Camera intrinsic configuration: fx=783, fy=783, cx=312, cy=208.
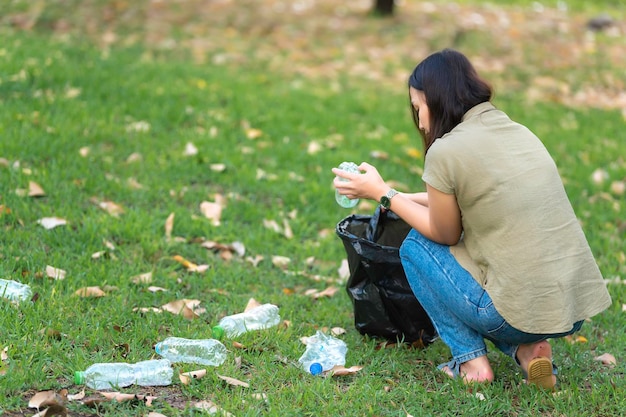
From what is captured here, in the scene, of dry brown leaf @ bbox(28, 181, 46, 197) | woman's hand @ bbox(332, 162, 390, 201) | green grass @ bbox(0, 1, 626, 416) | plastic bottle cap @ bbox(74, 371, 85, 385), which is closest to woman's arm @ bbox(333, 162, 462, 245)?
woman's hand @ bbox(332, 162, 390, 201)

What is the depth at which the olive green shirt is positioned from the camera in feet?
8.86

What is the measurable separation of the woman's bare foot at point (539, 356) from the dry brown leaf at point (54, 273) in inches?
79.5

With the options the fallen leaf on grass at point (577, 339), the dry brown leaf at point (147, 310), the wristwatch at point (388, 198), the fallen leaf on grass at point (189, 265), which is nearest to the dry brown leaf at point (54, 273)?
the dry brown leaf at point (147, 310)

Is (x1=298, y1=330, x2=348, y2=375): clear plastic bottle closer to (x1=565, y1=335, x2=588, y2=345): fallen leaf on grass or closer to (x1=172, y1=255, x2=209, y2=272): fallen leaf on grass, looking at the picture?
(x1=172, y1=255, x2=209, y2=272): fallen leaf on grass

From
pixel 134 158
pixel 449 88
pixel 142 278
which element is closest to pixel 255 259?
pixel 142 278

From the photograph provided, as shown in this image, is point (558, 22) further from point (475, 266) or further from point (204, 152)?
point (475, 266)

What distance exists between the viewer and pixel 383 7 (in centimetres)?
1009

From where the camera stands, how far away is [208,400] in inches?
107

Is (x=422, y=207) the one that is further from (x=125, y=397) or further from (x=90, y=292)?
(x=90, y=292)

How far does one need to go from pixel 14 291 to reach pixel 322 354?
52.1 inches

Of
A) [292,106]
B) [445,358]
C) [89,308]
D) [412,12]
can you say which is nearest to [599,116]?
[292,106]

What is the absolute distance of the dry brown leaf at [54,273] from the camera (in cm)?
354

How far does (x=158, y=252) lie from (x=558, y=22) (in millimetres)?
8377

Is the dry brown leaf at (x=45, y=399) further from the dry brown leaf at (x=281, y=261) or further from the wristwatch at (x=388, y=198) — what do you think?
the dry brown leaf at (x=281, y=261)
